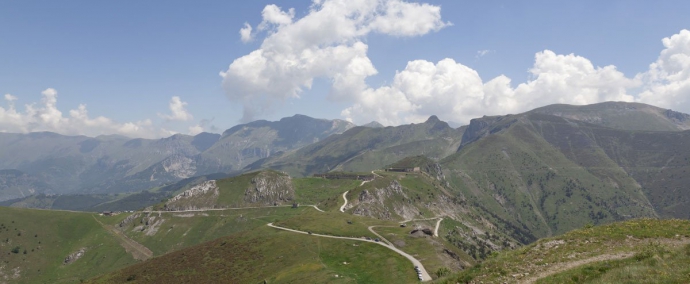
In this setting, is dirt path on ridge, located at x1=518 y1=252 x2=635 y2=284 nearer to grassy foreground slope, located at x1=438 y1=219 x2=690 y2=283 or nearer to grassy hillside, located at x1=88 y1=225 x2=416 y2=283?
grassy foreground slope, located at x1=438 y1=219 x2=690 y2=283

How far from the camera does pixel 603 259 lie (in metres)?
38.2

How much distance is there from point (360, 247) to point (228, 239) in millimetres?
63421

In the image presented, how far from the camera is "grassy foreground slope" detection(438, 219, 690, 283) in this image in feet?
95.1

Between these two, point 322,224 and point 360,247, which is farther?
point 322,224

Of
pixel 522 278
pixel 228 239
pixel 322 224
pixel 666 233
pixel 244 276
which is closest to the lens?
pixel 522 278

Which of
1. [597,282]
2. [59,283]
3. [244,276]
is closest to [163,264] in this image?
[244,276]

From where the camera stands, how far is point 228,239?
474ft

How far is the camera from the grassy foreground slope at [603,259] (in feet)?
95.1

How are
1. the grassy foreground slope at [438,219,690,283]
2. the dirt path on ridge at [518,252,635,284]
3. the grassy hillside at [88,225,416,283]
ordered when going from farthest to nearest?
the grassy hillside at [88,225,416,283] → the dirt path on ridge at [518,252,635,284] → the grassy foreground slope at [438,219,690,283]

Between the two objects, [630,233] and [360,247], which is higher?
[630,233]

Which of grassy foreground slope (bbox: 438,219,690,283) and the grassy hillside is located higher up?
grassy foreground slope (bbox: 438,219,690,283)

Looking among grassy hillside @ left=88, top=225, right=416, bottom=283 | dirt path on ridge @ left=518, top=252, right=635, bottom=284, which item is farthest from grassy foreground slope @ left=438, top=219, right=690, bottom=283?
grassy hillside @ left=88, top=225, right=416, bottom=283

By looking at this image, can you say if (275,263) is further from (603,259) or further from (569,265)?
(603,259)

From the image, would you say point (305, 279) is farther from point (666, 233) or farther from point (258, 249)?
point (666, 233)
